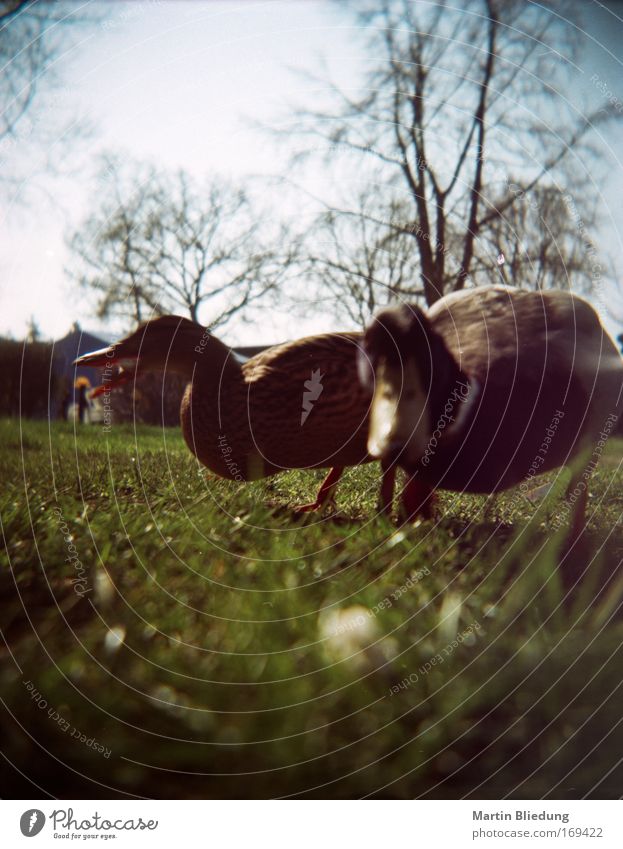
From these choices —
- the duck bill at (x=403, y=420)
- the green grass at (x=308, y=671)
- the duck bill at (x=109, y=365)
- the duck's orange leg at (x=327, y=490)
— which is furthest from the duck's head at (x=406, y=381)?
the duck bill at (x=109, y=365)

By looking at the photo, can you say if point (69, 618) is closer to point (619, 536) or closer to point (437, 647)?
point (437, 647)

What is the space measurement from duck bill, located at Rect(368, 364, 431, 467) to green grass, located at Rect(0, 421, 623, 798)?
160mm

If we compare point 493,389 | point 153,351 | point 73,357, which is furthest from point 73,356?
point 493,389

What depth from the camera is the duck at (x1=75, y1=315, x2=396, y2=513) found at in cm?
114

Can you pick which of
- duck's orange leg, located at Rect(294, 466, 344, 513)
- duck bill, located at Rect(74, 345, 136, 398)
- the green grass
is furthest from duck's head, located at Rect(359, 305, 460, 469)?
duck bill, located at Rect(74, 345, 136, 398)

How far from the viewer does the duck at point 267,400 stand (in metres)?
1.14

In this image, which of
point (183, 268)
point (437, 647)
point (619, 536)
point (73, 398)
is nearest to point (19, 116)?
point (183, 268)

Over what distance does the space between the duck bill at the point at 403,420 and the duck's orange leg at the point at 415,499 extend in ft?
0.31

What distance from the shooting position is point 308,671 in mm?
560

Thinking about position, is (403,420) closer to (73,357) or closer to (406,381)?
(406,381)

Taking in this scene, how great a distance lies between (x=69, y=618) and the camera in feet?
2.29

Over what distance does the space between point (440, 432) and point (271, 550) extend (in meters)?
0.32

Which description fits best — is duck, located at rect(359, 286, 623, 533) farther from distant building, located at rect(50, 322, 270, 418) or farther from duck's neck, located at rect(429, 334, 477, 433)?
distant building, located at rect(50, 322, 270, 418)

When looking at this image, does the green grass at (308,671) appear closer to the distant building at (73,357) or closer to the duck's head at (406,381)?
the duck's head at (406,381)
